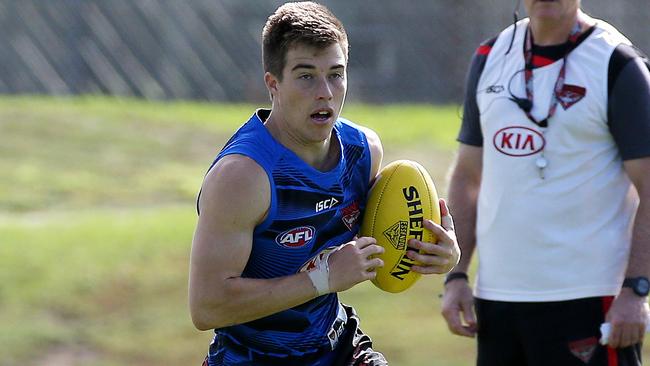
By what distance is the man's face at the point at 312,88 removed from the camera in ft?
16.4

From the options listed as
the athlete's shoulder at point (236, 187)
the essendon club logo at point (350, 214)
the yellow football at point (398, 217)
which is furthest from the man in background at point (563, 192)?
the athlete's shoulder at point (236, 187)

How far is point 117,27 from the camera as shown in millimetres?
20562

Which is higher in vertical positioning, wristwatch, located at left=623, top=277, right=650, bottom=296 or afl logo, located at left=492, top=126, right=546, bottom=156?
afl logo, located at left=492, top=126, right=546, bottom=156

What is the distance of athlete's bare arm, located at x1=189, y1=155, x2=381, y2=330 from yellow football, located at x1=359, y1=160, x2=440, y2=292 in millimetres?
352

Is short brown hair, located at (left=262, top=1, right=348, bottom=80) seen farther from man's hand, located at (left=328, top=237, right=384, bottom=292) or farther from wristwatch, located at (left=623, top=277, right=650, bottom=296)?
wristwatch, located at (left=623, top=277, right=650, bottom=296)

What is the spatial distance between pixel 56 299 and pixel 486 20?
44.7 ft

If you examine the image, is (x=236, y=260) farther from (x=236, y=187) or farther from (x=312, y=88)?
(x=312, y=88)

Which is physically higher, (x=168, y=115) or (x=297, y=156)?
(x=168, y=115)

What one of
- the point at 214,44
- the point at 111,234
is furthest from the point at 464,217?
the point at 214,44

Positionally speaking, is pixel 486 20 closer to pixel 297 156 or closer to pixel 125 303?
pixel 125 303

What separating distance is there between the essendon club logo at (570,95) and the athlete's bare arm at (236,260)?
4.37ft

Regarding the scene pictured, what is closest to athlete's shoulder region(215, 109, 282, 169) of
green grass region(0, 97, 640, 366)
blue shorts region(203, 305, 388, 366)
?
blue shorts region(203, 305, 388, 366)

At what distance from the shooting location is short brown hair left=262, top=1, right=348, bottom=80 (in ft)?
16.5

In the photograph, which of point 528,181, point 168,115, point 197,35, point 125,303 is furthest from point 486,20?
point 528,181
